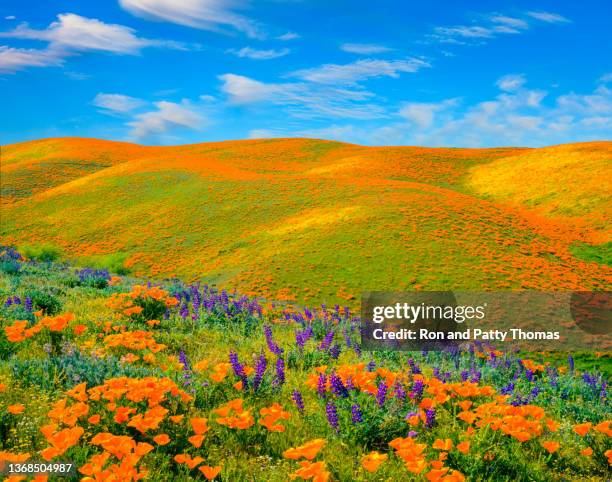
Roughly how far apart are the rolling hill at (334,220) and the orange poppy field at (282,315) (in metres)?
0.18

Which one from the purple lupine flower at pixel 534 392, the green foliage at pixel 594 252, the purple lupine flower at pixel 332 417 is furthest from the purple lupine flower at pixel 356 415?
the green foliage at pixel 594 252

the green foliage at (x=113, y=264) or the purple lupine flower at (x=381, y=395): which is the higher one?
the green foliage at (x=113, y=264)

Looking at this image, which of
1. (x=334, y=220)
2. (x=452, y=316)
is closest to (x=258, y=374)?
(x=452, y=316)

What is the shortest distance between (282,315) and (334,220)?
15570 mm

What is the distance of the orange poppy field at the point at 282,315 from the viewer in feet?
12.9

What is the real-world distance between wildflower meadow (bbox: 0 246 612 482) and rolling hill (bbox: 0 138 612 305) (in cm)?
1170

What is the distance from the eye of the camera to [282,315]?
37.8ft

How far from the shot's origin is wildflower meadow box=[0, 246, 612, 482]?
3518 millimetres

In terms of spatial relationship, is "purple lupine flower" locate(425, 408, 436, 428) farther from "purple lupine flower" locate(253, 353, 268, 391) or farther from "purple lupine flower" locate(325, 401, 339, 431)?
"purple lupine flower" locate(253, 353, 268, 391)

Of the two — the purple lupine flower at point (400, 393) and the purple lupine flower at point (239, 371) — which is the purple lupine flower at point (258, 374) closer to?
the purple lupine flower at point (239, 371)

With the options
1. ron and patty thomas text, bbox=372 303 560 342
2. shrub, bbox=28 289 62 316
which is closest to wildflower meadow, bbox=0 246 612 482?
shrub, bbox=28 289 62 316

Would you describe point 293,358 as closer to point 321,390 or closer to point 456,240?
point 321,390

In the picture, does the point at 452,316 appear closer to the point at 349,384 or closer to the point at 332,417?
the point at 349,384

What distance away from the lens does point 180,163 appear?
47.6 m
